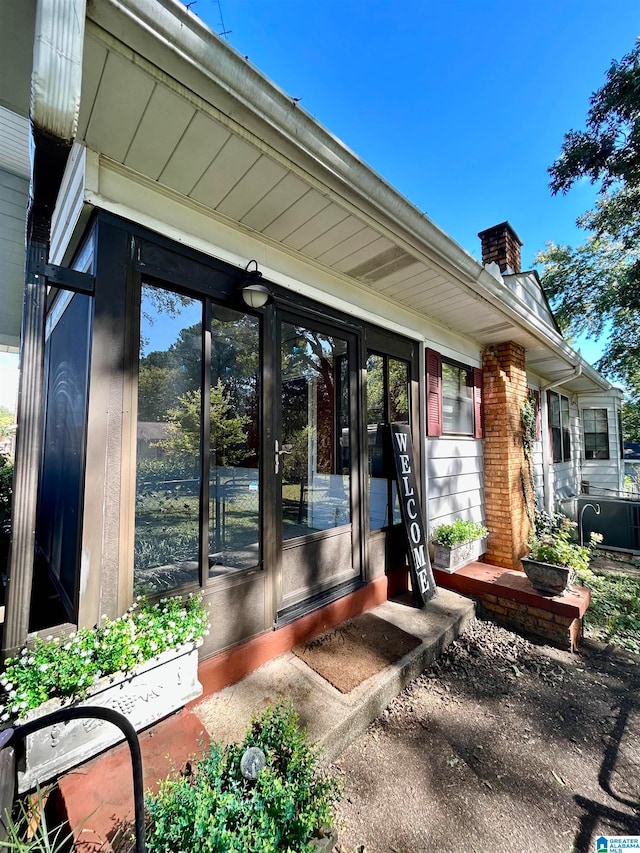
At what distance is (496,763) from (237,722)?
1.39 meters

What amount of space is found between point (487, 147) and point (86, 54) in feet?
19.8

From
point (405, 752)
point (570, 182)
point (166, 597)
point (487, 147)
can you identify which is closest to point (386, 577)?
point (405, 752)

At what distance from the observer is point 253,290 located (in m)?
2.15

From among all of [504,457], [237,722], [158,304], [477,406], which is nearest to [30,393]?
[158,304]

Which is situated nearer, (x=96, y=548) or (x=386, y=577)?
(x=96, y=548)

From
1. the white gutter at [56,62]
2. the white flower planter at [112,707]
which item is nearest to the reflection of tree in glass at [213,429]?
the white flower planter at [112,707]

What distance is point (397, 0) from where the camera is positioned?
3256 millimetres

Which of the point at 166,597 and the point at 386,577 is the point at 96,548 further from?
the point at 386,577

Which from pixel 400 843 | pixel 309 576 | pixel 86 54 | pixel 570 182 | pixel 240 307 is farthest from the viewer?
pixel 570 182

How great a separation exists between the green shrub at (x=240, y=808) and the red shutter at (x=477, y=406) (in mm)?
3970

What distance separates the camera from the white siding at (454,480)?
3.90 m

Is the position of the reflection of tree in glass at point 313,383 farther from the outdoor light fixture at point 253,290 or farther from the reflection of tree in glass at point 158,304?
the reflection of tree in glass at point 158,304

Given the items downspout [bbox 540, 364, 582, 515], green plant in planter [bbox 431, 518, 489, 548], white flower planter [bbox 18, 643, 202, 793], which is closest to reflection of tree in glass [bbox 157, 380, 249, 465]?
white flower planter [bbox 18, 643, 202, 793]

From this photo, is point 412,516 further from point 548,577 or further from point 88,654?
point 88,654
